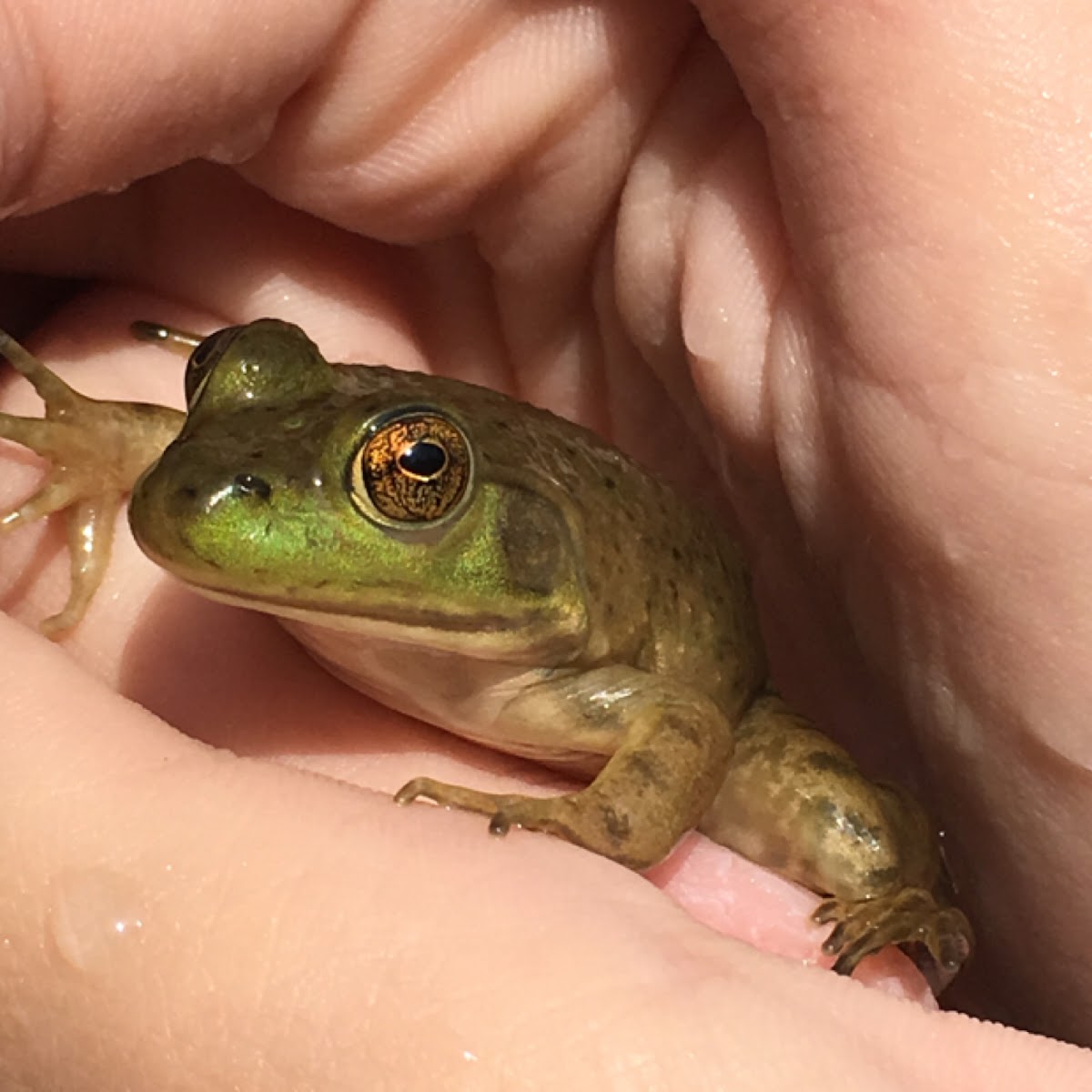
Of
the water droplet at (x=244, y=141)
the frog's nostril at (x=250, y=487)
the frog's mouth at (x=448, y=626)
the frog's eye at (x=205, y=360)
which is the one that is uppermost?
the water droplet at (x=244, y=141)

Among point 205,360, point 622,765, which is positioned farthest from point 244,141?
point 622,765

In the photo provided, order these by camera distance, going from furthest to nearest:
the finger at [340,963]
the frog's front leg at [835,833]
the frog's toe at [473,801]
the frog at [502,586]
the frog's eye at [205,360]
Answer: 1. the frog's front leg at [835,833]
2. the frog's eye at [205,360]
3. the frog at [502,586]
4. the frog's toe at [473,801]
5. the finger at [340,963]

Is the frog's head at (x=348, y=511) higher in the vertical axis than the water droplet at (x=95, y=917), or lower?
higher

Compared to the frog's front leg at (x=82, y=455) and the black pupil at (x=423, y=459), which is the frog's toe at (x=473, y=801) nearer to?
the black pupil at (x=423, y=459)

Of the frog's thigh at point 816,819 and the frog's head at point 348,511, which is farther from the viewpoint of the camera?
the frog's thigh at point 816,819

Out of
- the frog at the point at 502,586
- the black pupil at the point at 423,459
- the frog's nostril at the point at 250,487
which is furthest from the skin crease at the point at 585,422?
the black pupil at the point at 423,459

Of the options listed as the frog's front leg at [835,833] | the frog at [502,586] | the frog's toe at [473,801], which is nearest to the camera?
the frog's toe at [473,801]

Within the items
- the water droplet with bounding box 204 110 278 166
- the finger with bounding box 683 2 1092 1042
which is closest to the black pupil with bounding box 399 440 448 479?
the finger with bounding box 683 2 1092 1042

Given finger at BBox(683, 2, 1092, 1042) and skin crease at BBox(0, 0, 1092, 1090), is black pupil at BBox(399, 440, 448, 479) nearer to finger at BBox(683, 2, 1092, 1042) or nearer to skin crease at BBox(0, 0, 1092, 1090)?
skin crease at BBox(0, 0, 1092, 1090)
